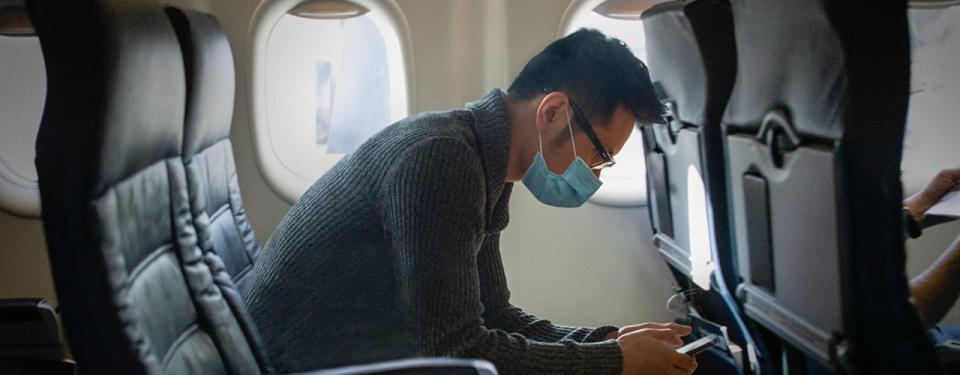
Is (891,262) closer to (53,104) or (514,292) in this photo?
(53,104)

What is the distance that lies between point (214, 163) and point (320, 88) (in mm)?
1056

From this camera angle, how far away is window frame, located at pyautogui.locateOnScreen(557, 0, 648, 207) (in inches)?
112

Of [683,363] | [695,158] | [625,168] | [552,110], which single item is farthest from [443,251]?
[625,168]

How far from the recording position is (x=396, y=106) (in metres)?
2.92

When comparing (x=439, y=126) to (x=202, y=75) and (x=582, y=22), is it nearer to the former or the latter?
(x=202, y=75)

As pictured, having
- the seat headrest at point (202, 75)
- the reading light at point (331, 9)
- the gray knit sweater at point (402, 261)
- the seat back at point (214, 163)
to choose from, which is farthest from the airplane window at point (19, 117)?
the gray knit sweater at point (402, 261)

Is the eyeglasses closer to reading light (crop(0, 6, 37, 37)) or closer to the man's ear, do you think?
the man's ear

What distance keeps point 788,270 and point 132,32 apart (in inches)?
44.5

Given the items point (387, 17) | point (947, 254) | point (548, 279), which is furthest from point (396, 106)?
point (947, 254)

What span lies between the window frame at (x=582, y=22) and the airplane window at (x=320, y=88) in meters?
0.52

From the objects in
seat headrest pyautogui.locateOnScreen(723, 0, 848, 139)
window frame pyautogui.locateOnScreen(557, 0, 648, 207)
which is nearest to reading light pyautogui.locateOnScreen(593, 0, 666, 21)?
window frame pyautogui.locateOnScreen(557, 0, 648, 207)

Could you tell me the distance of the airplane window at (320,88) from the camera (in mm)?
2898

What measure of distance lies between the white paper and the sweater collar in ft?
3.07

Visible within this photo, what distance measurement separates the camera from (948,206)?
1931 mm
